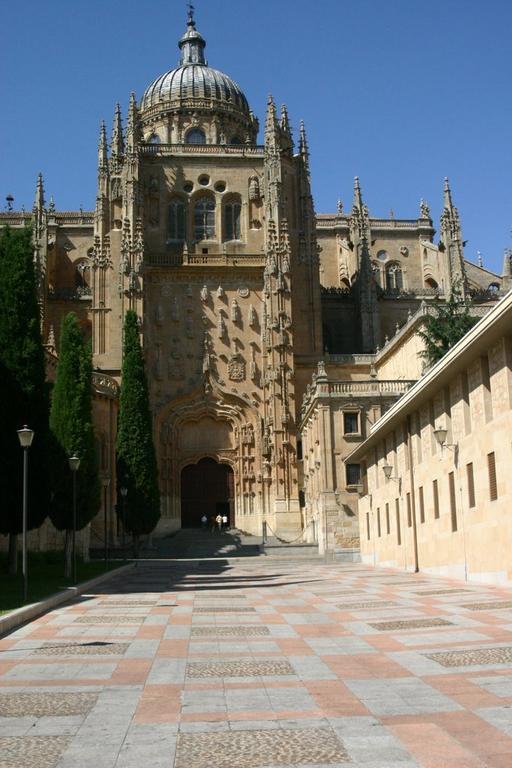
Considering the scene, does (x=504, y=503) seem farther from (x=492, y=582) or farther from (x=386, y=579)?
(x=386, y=579)

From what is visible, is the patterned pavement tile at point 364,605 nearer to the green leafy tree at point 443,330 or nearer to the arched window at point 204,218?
the green leafy tree at point 443,330

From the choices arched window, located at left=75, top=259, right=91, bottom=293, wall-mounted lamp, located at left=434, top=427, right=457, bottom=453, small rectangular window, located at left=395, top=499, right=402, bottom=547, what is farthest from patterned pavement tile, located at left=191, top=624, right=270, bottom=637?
arched window, located at left=75, top=259, right=91, bottom=293

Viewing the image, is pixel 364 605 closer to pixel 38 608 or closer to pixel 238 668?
pixel 38 608

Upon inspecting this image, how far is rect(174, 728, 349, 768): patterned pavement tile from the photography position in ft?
21.6

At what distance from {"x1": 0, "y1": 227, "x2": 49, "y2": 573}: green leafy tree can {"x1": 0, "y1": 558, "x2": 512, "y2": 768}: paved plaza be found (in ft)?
26.8

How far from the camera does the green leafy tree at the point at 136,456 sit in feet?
144

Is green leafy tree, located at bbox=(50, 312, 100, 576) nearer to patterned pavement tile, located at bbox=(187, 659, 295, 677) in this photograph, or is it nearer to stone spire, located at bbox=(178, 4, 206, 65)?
patterned pavement tile, located at bbox=(187, 659, 295, 677)

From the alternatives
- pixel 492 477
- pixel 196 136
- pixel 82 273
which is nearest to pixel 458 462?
pixel 492 477

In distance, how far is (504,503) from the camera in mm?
20688

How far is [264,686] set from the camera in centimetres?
949

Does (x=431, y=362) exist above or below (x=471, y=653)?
above

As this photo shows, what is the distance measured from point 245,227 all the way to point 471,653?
50.3 metres

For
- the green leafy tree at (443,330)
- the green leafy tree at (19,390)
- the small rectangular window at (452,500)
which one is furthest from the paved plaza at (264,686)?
the green leafy tree at (443,330)

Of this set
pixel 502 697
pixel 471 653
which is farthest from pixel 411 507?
pixel 502 697
